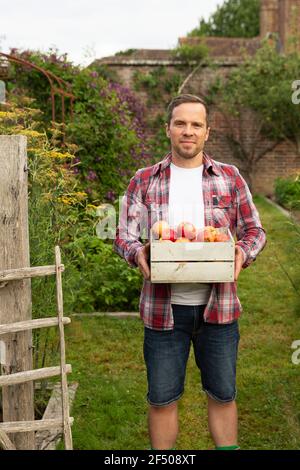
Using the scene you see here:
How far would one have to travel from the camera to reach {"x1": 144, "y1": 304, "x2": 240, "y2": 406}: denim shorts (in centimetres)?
287

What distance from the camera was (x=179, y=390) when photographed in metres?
2.97

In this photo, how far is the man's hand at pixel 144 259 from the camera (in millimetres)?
2713

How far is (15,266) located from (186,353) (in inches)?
35.1

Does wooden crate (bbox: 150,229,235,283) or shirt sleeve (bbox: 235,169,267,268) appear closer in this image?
wooden crate (bbox: 150,229,235,283)

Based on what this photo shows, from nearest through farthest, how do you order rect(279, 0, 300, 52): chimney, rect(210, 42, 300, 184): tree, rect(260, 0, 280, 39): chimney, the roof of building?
rect(210, 42, 300, 184): tree < the roof of building < rect(279, 0, 300, 52): chimney < rect(260, 0, 280, 39): chimney

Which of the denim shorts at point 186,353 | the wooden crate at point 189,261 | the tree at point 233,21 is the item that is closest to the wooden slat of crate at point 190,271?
the wooden crate at point 189,261

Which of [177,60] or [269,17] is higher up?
[269,17]

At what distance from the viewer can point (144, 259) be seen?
2725 mm

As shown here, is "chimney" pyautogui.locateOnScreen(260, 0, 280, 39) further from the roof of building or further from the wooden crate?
the wooden crate

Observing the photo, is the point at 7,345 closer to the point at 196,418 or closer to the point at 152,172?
the point at 152,172

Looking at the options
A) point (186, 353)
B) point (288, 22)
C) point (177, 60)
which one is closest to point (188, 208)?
point (186, 353)

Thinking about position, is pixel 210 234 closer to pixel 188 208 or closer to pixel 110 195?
pixel 188 208

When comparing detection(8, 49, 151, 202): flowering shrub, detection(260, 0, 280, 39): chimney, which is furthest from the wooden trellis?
detection(260, 0, 280, 39): chimney

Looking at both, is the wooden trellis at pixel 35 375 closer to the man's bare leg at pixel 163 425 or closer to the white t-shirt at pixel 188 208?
the man's bare leg at pixel 163 425
